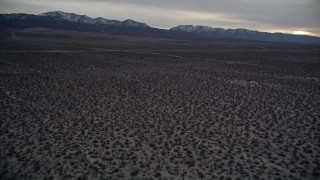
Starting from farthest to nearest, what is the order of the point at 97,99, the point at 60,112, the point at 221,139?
the point at 97,99 < the point at 60,112 < the point at 221,139

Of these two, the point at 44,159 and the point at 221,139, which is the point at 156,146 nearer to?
the point at 221,139

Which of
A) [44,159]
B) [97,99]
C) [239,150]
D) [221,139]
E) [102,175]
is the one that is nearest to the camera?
[102,175]

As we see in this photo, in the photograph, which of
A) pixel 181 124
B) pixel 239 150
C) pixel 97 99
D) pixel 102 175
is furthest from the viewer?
pixel 97 99

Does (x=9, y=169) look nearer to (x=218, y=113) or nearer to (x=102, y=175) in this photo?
(x=102, y=175)

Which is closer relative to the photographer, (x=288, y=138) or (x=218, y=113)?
(x=288, y=138)

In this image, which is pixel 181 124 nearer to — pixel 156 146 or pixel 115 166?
→ pixel 156 146

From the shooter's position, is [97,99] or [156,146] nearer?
[156,146]

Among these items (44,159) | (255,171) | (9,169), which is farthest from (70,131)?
(255,171)

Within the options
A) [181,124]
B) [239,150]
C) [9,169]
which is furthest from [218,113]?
[9,169]

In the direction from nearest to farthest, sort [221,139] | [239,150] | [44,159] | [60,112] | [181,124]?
[44,159]
[239,150]
[221,139]
[181,124]
[60,112]
